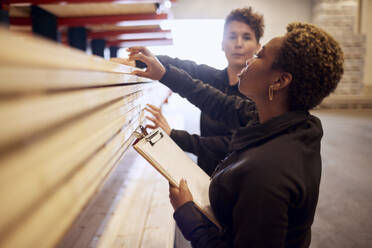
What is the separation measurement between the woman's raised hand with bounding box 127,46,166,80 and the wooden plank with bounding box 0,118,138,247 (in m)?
0.56

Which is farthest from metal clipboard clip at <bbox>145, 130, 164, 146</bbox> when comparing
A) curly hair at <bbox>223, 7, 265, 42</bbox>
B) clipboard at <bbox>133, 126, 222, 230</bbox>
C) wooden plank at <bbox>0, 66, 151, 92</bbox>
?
curly hair at <bbox>223, 7, 265, 42</bbox>

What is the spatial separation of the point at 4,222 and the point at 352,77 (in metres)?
8.70

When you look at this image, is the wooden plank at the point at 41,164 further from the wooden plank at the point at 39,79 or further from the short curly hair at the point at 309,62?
the short curly hair at the point at 309,62

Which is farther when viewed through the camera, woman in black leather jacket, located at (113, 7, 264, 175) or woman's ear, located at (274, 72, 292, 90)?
woman in black leather jacket, located at (113, 7, 264, 175)

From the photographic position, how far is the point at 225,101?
49.6 inches

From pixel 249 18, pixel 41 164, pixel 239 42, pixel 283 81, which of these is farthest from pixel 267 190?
pixel 249 18

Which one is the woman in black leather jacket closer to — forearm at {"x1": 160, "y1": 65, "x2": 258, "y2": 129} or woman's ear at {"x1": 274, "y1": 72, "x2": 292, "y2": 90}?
forearm at {"x1": 160, "y1": 65, "x2": 258, "y2": 129}

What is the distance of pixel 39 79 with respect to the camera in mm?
265

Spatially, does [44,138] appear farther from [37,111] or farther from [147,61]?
[147,61]

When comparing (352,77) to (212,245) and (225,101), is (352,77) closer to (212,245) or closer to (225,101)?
(225,101)

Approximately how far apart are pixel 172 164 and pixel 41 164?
2.05ft

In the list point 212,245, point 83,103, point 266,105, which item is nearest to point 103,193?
point 212,245

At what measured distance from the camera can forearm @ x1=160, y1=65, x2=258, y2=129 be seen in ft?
3.82

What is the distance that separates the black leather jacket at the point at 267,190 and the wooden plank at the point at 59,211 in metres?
0.37
